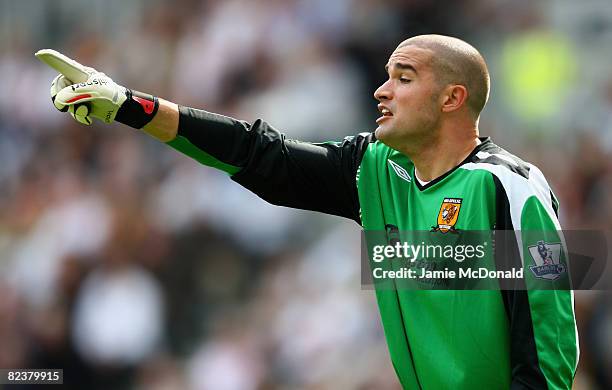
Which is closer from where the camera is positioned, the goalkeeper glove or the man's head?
the goalkeeper glove

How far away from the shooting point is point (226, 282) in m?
8.70

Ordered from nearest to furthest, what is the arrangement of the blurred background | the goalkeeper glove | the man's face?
the goalkeeper glove → the man's face → the blurred background

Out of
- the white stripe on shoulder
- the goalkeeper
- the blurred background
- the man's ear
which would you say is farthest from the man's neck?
the blurred background

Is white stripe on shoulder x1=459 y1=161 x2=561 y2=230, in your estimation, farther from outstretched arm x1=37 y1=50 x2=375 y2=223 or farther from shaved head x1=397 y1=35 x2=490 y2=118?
outstretched arm x1=37 y1=50 x2=375 y2=223

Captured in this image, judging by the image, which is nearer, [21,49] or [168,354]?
[168,354]

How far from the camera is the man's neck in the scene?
446cm

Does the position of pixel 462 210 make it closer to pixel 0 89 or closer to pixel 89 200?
pixel 89 200

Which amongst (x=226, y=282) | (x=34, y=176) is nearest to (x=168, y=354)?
(x=226, y=282)

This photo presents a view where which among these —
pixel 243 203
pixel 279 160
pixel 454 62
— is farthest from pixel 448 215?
pixel 243 203

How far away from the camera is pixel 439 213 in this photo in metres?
4.38

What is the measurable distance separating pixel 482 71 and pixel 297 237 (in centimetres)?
408

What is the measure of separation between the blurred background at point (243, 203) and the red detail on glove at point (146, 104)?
3.57 meters

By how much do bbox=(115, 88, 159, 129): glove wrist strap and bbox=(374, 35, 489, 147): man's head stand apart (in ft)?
3.11

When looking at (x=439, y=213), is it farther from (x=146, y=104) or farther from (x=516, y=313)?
(x=146, y=104)
